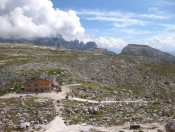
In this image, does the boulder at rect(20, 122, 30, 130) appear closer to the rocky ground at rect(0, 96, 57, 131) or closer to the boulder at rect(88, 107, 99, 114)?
the rocky ground at rect(0, 96, 57, 131)

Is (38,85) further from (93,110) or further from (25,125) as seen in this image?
(25,125)

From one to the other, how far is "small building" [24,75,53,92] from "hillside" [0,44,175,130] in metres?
5.02

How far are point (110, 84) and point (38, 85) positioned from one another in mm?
38508

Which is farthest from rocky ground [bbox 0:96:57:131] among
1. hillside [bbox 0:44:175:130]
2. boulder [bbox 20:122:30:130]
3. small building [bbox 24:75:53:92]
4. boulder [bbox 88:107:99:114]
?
small building [bbox 24:75:53:92]

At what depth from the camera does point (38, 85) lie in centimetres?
11150

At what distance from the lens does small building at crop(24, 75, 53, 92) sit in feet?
365

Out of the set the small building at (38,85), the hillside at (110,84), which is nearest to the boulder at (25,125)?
the hillside at (110,84)

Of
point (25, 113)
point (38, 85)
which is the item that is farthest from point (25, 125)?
point (38, 85)

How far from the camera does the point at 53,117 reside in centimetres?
7656

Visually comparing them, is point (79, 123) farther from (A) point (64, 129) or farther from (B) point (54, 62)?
(B) point (54, 62)

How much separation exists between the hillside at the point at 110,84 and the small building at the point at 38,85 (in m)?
5.02

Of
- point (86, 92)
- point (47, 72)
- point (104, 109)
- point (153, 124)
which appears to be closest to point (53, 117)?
point (104, 109)

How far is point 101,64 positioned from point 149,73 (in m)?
24.9

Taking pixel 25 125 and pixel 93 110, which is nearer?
pixel 25 125
